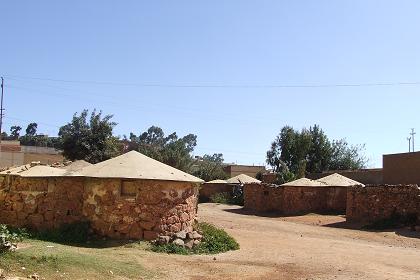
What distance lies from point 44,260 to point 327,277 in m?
5.61

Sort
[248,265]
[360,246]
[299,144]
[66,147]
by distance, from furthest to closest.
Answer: [299,144]
[66,147]
[360,246]
[248,265]

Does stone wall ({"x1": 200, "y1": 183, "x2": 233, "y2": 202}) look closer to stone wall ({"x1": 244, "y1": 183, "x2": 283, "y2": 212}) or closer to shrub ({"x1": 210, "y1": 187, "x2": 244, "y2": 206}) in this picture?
shrub ({"x1": 210, "y1": 187, "x2": 244, "y2": 206})

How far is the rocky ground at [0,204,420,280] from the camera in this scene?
10641 millimetres

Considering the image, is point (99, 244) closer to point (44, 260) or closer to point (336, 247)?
point (44, 260)

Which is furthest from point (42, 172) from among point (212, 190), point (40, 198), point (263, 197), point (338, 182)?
point (212, 190)

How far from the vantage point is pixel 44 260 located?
31.2 feet

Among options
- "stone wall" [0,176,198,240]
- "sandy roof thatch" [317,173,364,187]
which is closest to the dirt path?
"stone wall" [0,176,198,240]

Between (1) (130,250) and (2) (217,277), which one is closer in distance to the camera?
(2) (217,277)

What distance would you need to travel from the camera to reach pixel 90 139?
3966 cm

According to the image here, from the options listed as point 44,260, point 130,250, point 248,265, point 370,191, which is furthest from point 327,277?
point 370,191

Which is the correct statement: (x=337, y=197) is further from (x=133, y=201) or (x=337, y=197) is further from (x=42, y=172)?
(x=42, y=172)

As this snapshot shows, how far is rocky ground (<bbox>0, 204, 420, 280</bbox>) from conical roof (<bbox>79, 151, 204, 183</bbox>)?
1.93m

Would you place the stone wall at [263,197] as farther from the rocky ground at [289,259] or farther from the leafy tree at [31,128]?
the leafy tree at [31,128]

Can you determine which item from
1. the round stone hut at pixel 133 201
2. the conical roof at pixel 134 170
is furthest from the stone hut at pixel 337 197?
the round stone hut at pixel 133 201
